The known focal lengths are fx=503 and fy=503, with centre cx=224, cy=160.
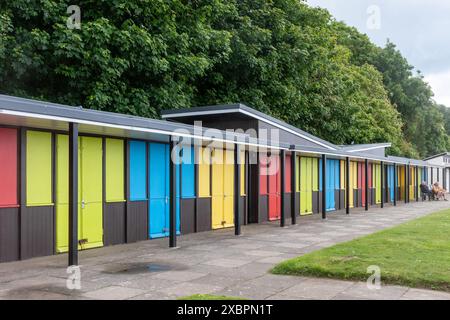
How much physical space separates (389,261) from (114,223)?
Result: 5937 mm

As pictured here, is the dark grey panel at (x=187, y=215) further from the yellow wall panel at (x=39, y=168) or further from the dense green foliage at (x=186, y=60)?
the yellow wall panel at (x=39, y=168)

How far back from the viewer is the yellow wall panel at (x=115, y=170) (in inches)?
434

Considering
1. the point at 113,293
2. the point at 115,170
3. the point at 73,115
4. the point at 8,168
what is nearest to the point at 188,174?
the point at 115,170

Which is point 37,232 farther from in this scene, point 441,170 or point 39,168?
point 441,170

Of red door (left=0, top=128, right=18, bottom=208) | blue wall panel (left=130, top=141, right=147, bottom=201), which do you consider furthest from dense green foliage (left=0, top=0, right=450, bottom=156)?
red door (left=0, top=128, right=18, bottom=208)

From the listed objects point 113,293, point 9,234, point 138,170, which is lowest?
point 113,293

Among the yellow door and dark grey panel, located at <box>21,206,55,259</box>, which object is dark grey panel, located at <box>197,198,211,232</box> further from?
dark grey panel, located at <box>21,206,55,259</box>

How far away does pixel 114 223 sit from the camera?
11.2m

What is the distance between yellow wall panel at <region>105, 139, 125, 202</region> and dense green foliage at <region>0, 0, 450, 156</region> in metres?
3.73

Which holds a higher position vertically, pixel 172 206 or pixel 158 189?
pixel 158 189

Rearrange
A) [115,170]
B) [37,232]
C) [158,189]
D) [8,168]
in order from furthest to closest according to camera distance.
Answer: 1. [158,189]
2. [115,170]
3. [37,232]
4. [8,168]

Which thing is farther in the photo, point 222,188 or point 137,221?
point 222,188
